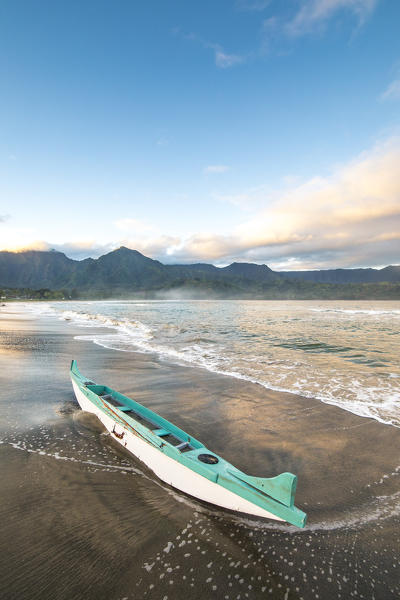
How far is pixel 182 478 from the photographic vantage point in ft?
17.3

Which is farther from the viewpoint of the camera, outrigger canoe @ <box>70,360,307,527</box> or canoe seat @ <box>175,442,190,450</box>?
canoe seat @ <box>175,442,190,450</box>

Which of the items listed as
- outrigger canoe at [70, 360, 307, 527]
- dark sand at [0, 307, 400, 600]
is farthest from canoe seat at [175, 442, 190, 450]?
dark sand at [0, 307, 400, 600]

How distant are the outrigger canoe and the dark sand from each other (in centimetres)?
33

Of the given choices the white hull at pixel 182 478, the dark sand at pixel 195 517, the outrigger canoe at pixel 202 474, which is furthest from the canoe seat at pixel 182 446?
the dark sand at pixel 195 517

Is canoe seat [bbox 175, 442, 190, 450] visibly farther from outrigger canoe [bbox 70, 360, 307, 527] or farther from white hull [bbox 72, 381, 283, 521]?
white hull [bbox 72, 381, 283, 521]

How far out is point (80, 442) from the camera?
720cm

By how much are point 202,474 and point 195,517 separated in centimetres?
70

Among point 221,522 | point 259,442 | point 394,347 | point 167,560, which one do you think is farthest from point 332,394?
point 394,347

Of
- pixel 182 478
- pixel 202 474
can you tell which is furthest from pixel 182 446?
pixel 202 474

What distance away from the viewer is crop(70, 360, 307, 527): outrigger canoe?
430cm

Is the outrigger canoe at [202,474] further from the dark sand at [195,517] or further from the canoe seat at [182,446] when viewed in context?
the dark sand at [195,517]

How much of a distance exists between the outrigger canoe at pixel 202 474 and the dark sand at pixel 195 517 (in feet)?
1.08

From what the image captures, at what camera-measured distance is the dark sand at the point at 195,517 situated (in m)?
3.72

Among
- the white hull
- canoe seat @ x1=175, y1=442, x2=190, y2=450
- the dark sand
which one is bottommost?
the dark sand
